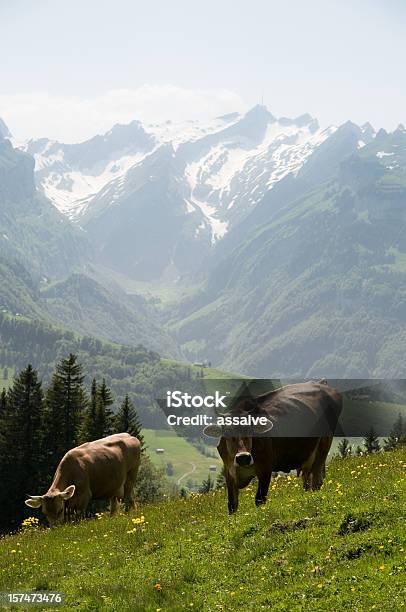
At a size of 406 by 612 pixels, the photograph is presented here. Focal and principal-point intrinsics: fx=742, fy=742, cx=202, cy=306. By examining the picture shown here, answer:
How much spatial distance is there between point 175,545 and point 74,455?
38.1 feet

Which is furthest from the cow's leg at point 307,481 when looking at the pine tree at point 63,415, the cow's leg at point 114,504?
the pine tree at point 63,415

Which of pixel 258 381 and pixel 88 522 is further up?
pixel 258 381

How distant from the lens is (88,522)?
25.8 m

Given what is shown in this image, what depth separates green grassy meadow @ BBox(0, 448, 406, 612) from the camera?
1366cm

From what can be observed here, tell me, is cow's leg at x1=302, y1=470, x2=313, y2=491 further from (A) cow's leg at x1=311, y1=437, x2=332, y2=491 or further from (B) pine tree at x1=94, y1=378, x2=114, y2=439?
(B) pine tree at x1=94, y1=378, x2=114, y2=439

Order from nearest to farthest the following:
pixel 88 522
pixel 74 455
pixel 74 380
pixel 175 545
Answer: pixel 175 545 → pixel 88 522 → pixel 74 455 → pixel 74 380

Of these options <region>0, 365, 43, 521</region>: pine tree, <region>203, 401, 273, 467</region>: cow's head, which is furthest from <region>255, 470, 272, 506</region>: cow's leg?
<region>0, 365, 43, 521</region>: pine tree

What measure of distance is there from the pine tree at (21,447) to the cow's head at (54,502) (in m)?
46.7

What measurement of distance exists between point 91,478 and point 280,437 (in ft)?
38.0

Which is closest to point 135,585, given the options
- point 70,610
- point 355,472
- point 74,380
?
point 70,610

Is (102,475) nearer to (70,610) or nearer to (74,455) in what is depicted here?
(74,455)

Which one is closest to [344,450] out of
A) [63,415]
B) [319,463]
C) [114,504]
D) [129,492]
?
[129,492]

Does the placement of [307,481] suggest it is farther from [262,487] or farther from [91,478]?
[91,478]

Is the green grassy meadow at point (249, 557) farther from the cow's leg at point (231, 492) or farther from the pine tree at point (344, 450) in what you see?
the pine tree at point (344, 450)
